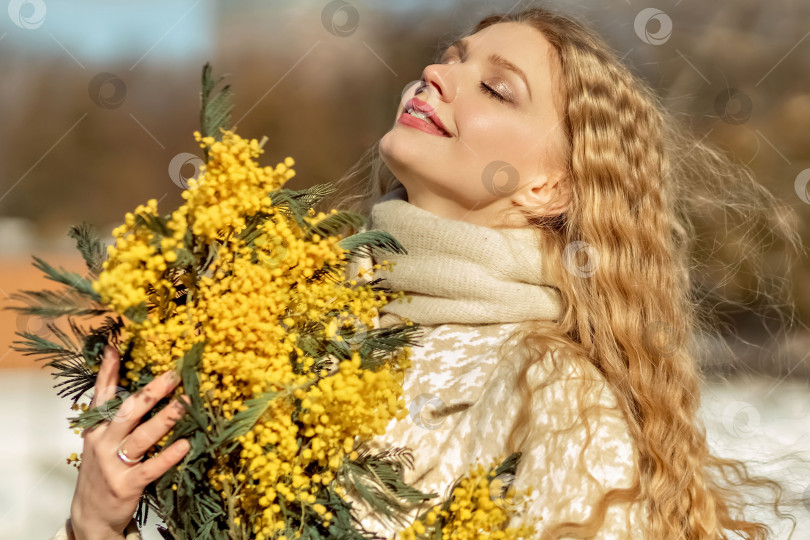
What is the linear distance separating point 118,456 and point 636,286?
3.73ft

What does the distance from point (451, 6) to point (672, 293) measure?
3.55 meters

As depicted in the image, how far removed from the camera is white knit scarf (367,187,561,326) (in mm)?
1641

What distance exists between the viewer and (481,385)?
1.56 metres

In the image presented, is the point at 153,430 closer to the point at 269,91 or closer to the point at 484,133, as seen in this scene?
the point at 484,133

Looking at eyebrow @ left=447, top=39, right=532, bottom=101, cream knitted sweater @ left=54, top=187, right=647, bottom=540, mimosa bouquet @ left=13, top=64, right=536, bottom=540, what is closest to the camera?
mimosa bouquet @ left=13, top=64, right=536, bottom=540

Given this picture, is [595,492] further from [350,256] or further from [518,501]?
[350,256]

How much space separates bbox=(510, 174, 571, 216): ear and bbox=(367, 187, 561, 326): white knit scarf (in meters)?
0.08

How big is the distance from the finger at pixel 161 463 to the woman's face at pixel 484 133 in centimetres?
79

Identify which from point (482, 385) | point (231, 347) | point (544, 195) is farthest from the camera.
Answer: point (544, 195)

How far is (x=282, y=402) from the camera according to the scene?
1.24m

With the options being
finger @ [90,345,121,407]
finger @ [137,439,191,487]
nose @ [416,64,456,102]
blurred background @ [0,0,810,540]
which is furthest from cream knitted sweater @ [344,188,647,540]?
blurred background @ [0,0,810,540]

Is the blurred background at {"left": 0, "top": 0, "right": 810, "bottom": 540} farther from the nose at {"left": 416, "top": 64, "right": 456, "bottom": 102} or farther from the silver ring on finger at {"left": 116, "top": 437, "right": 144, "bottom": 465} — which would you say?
the silver ring on finger at {"left": 116, "top": 437, "right": 144, "bottom": 465}

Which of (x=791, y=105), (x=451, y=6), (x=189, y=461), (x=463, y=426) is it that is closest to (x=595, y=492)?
(x=463, y=426)

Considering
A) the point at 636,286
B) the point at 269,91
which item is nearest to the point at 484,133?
the point at 636,286
